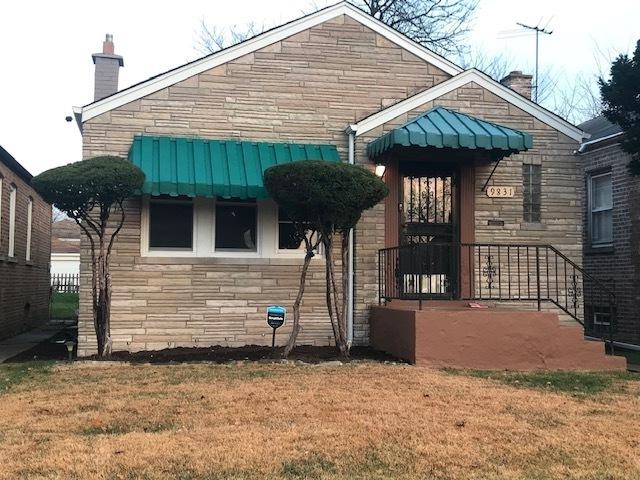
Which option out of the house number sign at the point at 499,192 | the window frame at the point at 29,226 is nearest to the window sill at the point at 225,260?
the house number sign at the point at 499,192

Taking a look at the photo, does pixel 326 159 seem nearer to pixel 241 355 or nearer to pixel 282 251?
pixel 282 251

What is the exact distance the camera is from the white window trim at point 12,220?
1362cm

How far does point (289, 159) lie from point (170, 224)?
2.02 metres

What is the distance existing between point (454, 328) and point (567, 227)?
3214 mm

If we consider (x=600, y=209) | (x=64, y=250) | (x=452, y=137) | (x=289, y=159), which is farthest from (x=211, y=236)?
(x=64, y=250)

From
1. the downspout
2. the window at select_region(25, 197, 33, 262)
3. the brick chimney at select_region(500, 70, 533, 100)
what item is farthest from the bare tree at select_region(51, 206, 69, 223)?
the brick chimney at select_region(500, 70, 533, 100)

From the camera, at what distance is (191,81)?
10.2 metres

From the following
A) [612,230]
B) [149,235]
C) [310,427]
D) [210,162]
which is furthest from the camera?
[612,230]

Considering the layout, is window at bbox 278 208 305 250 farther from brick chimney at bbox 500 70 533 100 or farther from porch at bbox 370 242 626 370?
brick chimney at bbox 500 70 533 100

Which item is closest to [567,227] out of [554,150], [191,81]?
[554,150]

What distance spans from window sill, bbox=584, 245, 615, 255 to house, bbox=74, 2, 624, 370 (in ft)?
8.85

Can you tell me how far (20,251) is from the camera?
48.2ft

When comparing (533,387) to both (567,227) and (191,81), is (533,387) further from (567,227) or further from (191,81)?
(191,81)

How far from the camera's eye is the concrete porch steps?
8555 millimetres
